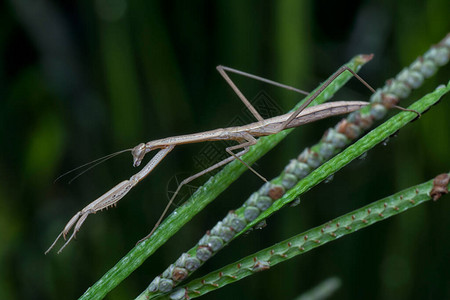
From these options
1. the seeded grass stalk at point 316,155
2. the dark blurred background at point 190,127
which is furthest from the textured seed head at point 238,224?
the dark blurred background at point 190,127

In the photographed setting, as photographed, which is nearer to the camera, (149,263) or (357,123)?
(357,123)

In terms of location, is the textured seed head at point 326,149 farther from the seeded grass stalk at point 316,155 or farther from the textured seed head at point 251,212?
the textured seed head at point 251,212

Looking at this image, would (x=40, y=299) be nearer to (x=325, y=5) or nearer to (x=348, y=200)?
(x=348, y=200)

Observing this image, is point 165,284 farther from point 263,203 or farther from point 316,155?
point 316,155

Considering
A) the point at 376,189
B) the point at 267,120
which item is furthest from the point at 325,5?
the point at 376,189

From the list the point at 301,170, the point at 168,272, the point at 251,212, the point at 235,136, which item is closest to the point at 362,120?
the point at 301,170

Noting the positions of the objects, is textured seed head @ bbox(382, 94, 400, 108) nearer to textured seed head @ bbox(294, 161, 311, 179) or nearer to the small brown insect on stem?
textured seed head @ bbox(294, 161, 311, 179)

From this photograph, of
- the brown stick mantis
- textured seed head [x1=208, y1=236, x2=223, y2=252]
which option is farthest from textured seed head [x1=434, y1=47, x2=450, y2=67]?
the brown stick mantis
